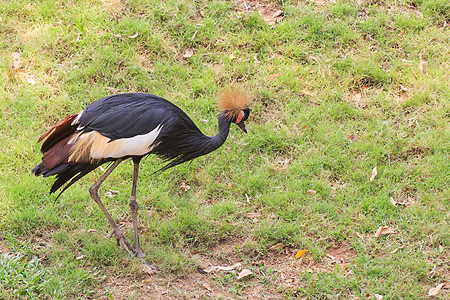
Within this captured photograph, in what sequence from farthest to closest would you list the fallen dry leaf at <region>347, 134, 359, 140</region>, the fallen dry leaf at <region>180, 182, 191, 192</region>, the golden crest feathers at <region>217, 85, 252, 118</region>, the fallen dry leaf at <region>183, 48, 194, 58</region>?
the fallen dry leaf at <region>183, 48, 194, 58</region>
the fallen dry leaf at <region>347, 134, 359, 140</region>
the fallen dry leaf at <region>180, 182, 191, 192</region>
the golden crest feathers at <region>217, 85, 252, 118</region>

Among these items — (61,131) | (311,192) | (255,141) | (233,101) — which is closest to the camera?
(61,131)

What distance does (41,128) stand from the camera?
19.3 ft

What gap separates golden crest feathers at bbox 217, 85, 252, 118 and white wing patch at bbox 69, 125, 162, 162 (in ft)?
2.47

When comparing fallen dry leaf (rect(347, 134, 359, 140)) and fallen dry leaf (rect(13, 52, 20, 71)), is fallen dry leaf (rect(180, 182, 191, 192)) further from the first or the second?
fallen dry leaf (rect(13, 52, 20, 71))

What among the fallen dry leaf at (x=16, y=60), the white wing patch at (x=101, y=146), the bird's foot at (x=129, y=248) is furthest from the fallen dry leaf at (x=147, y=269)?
the fallen dry leaf at (x=16, y=60)

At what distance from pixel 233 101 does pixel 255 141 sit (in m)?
1.27

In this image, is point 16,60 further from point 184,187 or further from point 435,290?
point 435,290

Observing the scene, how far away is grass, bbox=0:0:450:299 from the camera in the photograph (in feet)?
15.0

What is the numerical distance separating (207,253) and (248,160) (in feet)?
4.30

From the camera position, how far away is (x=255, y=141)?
582 centimetres

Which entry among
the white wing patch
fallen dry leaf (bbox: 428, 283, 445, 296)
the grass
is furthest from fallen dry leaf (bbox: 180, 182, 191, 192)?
fallen dry leaf (bbox: 428, 283, 445, 296)

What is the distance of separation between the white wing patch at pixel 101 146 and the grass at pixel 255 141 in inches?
36.1

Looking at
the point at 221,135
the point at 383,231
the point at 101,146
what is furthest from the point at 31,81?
the point at 383,231

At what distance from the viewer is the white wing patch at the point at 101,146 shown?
167 inches
